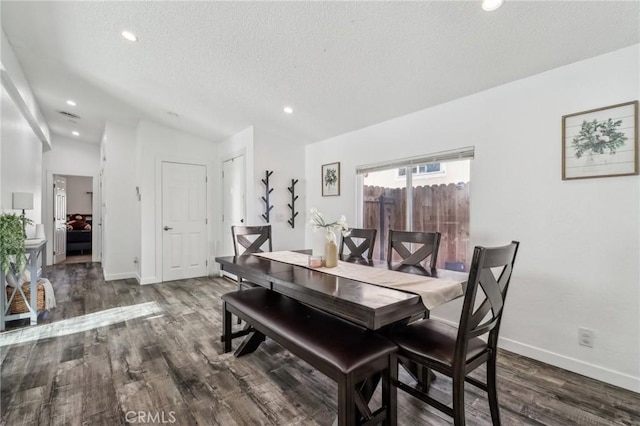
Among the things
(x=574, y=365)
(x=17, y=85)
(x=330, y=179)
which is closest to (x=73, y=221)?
(x=17, y=85)

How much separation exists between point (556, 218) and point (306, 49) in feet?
7.76

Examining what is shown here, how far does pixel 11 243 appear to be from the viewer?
2754 mm

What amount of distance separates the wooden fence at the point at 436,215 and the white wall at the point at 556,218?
0.58 feet

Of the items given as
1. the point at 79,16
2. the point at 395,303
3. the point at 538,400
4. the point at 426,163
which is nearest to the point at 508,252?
the point at 395,303

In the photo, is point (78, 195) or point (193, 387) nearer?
point (193, 387)

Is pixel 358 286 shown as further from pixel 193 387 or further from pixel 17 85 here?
pixel 17 85

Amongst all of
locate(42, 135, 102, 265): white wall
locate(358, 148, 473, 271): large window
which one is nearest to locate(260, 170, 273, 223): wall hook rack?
locate(358, 148, 473, 271): large window

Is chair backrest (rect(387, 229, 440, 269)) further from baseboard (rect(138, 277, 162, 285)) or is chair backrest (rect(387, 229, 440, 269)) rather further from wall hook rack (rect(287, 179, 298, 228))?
baseboard (rect(138, 277, 162, 285))

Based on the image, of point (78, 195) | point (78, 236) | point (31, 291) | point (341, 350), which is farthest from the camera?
point (78, 195)

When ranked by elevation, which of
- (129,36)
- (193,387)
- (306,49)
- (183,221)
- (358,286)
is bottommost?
(193,387)

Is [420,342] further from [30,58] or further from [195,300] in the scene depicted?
[30,58]

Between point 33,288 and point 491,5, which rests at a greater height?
point 491,5

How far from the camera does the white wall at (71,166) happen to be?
6129 mm

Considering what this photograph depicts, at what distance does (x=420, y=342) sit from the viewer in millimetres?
1534
